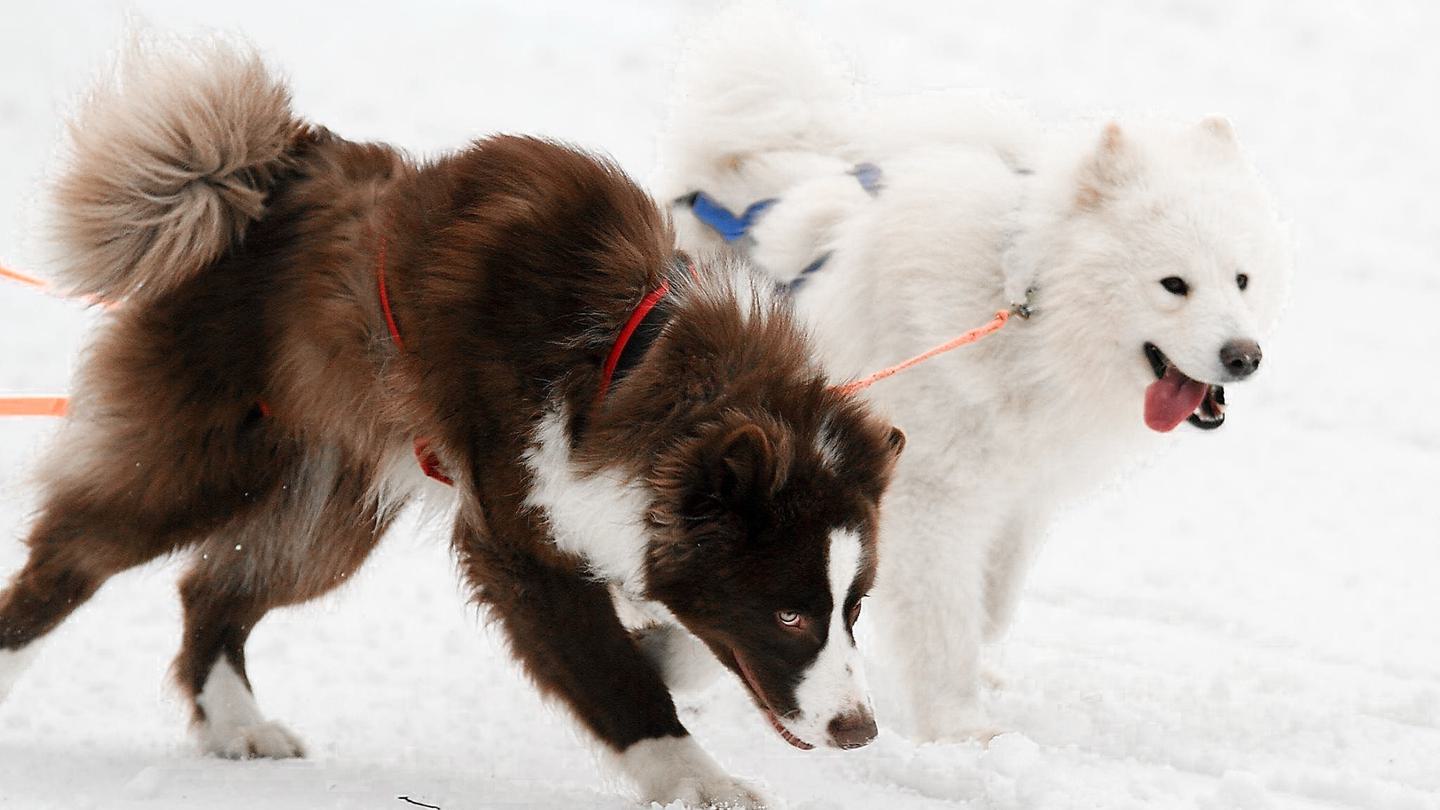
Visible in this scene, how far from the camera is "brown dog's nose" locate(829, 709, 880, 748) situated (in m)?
3.23

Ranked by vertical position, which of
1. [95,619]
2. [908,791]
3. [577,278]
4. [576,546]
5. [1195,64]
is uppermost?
[577,278]

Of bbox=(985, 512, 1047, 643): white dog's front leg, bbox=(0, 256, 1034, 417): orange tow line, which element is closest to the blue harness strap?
bbox=(0, 256, 1034, 417): orange tow line

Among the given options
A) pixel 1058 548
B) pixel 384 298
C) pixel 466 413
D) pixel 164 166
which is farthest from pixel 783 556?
pixel 1058 548

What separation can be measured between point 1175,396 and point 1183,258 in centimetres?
43

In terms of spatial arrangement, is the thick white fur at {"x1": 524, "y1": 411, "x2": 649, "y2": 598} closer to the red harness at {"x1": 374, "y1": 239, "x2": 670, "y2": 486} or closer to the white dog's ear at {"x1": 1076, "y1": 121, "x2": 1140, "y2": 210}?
the red harness at {"x1": 374, "y1": 239, "x2": 670, "y2": 486}

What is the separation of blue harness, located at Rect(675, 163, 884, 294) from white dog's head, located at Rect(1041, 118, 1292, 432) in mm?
764

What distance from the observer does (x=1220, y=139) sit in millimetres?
4484

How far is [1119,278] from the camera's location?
4.36m

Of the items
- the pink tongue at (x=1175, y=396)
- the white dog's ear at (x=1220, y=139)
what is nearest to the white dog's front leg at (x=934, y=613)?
the pink tongue at (x=1175, y=396)

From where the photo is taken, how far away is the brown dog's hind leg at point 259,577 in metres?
4.14

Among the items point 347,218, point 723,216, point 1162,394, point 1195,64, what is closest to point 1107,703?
point 1162,394

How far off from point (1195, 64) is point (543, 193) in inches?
534

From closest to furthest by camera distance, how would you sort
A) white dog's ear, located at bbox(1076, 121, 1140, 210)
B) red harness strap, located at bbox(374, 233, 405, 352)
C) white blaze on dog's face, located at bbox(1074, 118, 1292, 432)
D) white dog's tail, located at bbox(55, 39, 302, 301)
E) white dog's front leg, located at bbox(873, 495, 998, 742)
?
red harness strap, located at bbox(374, 233, 405, 352) < white dog's tail, located at bbox(55, 39, 302, 301) < white blaze on dog's face, located at bbox(1074, 118, 1292, 432) < white dog's ear, located at bbox(1076, 121, 1140, 210) < white dog's front leg, located at bbox(873, 495, 998, 742)

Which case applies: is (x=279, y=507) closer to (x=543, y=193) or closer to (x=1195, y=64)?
(x=543, y=193)
